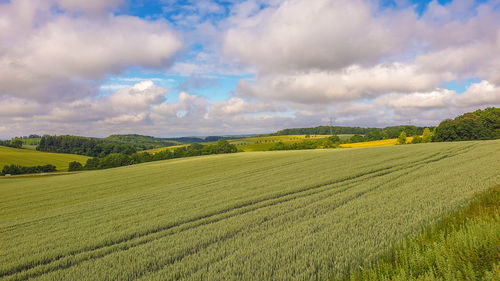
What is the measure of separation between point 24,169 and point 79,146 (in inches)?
2337

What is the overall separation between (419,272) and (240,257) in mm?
2960

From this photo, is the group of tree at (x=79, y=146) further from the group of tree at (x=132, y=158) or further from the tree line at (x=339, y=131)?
the tree line at (x=339, y=131)

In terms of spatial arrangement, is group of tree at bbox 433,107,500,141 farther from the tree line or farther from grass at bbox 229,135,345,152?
grass at bbox 229,135,345,152

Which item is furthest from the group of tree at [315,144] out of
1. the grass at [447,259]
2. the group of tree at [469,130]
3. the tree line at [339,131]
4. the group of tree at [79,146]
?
the grass at [447,259]

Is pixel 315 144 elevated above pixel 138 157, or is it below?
above

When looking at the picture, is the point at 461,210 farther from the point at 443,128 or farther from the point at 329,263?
the point at 443,128

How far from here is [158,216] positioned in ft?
27.6


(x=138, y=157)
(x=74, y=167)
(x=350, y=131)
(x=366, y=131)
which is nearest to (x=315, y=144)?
(x=138, y=157)

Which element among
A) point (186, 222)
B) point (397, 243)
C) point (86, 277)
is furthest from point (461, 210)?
point (86, 277)

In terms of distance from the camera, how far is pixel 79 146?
397 ft

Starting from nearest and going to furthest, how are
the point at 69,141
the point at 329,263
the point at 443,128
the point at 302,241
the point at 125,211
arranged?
the point at 329,263 < the point at 302,241 < the point at 125,211 < the point at 443,128 < the point at 69,141

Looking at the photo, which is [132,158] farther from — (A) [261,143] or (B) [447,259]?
(B) [447,259]

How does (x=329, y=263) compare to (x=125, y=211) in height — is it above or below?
above

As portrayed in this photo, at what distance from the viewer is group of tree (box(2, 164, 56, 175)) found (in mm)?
63812
